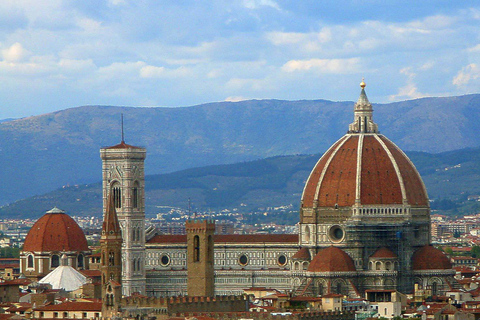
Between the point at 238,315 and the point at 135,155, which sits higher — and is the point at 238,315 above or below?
below

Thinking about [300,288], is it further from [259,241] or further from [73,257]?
[73,257]

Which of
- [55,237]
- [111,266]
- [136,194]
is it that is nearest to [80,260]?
[55,237]

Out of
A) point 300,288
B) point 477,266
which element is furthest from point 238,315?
point 477,266

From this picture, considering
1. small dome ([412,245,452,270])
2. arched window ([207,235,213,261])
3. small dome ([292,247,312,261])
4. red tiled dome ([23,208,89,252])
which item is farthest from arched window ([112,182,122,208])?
small dome ([412,245,452,270])

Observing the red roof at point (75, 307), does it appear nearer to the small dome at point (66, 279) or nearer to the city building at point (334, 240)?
the small dome at point (66, 279)

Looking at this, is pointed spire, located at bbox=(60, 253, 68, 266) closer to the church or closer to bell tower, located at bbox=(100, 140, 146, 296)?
bell tower, located at bbox=(100, 140, 146, 296)

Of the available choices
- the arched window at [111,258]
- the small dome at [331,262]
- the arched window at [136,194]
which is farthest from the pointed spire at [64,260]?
the arched window at [111,258]

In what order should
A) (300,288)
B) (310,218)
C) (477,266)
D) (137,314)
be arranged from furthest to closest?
1. (477,266)
2. (310,218)
3. (300,288)
4. (137,314)
